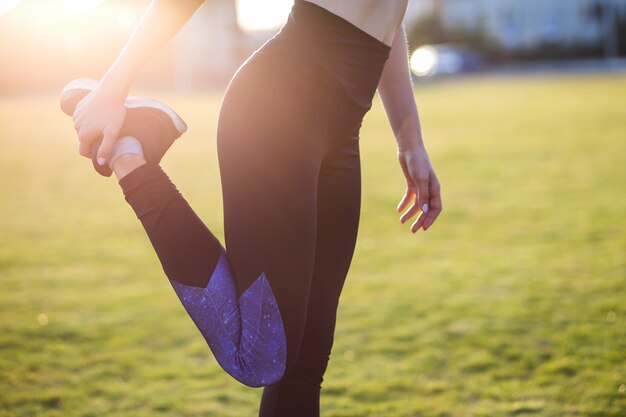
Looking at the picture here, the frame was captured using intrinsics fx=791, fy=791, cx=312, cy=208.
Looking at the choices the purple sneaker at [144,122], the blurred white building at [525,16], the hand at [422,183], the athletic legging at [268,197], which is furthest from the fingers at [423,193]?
the blurred white building at [525,16]

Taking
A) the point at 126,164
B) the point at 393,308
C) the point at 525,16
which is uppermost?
the point at 525,16

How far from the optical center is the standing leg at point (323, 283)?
199 cm

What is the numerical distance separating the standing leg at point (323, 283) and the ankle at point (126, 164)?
18.0 inches

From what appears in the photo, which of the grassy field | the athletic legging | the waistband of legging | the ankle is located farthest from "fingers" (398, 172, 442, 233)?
the grassy field

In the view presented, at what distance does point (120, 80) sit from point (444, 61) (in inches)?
1753

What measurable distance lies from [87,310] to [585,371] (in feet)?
10.3

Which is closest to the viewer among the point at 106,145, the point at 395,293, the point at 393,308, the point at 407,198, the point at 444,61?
the point at 106,145

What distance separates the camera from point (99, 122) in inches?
71.7

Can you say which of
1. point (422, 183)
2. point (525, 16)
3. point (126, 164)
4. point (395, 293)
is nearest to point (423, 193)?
point (422, 183)

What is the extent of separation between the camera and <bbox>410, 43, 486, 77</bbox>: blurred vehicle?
4475 centimetres

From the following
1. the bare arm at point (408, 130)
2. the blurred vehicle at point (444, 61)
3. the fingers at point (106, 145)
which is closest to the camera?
the fingers at point (106, 145)

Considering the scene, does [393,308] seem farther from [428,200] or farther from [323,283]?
[323,283]

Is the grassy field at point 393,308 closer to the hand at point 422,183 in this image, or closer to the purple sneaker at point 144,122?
the hand at point 422,183

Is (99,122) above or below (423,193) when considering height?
above
